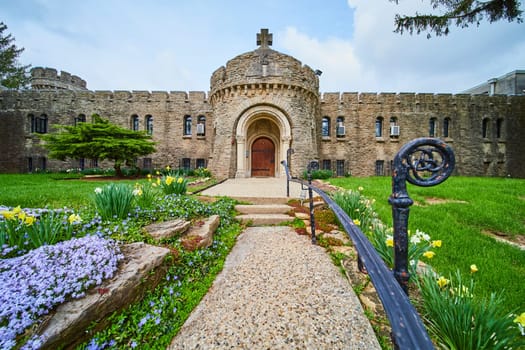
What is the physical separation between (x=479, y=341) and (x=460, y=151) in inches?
837

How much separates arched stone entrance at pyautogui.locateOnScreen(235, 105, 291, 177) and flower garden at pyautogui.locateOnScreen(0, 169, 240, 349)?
8.84 meters

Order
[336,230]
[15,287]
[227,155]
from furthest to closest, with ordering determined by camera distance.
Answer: [227,155] < [336,230] < [15,287]

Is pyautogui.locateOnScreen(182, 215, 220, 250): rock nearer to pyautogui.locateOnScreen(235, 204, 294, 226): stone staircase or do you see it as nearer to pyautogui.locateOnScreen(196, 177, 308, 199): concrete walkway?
pyautogui.locateOnScreen(235, 204, 294, 226): stone staircase

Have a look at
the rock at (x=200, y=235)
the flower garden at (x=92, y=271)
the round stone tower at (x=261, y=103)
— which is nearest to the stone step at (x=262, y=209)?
the rock at (x=200, y=235)

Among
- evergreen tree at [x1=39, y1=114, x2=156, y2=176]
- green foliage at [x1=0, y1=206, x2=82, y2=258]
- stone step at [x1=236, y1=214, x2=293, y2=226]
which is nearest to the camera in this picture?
green foliage at [x1=0, y1=206, x2=82, y2=258]

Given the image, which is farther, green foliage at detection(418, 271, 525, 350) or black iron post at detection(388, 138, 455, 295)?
green foliage at detection(418, 271, 525, 350)

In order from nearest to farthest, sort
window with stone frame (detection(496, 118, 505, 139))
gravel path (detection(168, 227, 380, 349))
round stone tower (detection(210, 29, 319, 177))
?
gravel path (detection(168, 227, 380, 349)) < round stone tower (detection(210, 29, 319, 177)) < window with stone frame (detection(496, 118, 505, 139))

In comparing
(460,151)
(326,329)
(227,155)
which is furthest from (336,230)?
(460,151)

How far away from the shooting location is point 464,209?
417 cm

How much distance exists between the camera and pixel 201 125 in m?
15.4

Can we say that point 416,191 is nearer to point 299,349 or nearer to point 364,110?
point 299,349

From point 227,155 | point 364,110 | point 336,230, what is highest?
point 364,110

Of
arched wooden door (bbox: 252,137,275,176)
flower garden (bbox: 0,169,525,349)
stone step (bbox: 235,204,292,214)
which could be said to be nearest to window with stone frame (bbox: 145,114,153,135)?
arched wooden door (bbox: 252,137,275,176)

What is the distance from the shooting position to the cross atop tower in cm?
1147
